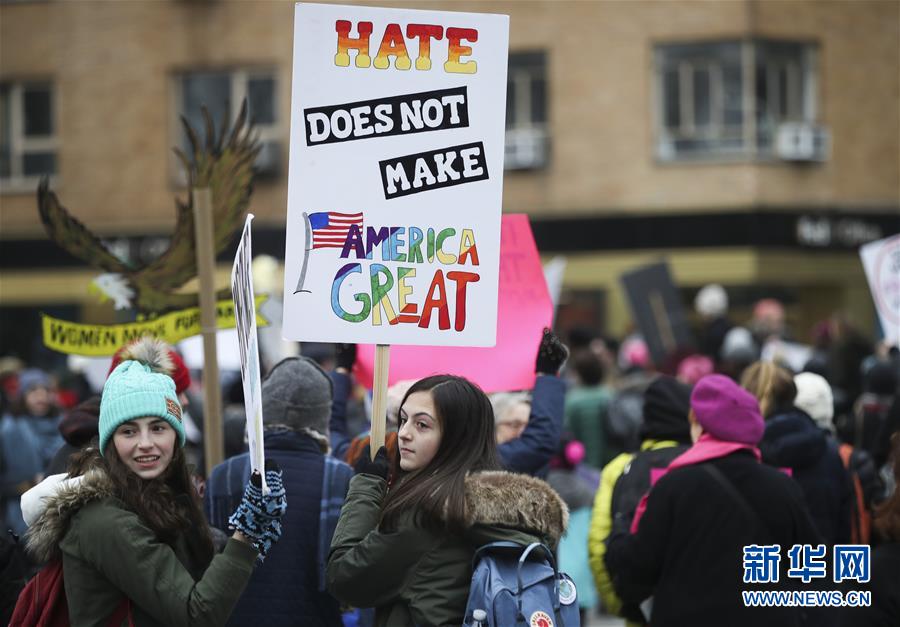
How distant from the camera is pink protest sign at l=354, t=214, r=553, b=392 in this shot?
19.8 ft

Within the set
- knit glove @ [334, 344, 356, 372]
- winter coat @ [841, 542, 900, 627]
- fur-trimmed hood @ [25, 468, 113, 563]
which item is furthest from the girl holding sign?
knit glove @ [334, 344, 356, 372]

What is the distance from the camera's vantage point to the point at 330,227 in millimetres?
4711

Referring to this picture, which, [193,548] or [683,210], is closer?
[193,548]

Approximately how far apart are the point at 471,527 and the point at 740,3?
63.7 ft

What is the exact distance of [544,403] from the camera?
225 inches

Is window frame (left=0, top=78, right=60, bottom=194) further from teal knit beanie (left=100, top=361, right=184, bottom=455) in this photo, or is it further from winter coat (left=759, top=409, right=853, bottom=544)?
teal knit beanie (left=100, top=361, right=184, bottom=455)

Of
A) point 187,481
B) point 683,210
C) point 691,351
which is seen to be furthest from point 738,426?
point 683,210

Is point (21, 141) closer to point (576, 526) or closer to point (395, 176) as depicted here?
point (576, 526)

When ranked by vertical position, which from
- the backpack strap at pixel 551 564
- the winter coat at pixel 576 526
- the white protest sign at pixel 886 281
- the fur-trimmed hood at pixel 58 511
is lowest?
the winter coat at pixel 576 526

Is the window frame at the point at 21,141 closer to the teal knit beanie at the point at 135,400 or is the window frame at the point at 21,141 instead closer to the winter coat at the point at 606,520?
the winter coat at the point at 606,520

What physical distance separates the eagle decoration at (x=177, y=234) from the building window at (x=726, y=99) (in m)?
16.8

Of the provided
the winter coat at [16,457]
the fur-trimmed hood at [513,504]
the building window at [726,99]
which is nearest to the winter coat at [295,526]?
the fur-trimmed hood at [513,504]

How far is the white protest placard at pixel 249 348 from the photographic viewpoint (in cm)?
398

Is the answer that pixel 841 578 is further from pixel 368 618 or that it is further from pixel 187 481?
pixel 187 481
